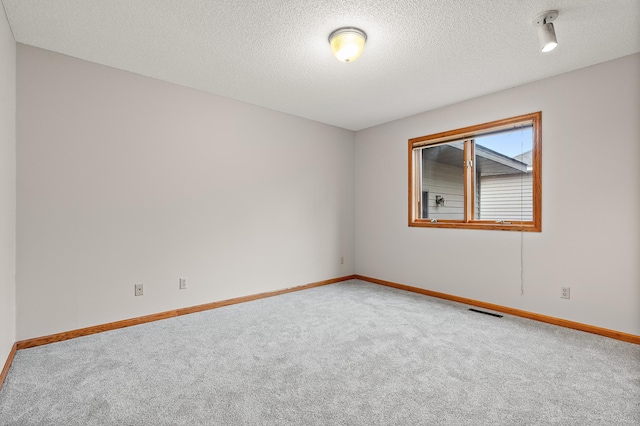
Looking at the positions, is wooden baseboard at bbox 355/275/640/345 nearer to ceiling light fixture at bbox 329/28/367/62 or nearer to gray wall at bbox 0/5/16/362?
ceiling light fixture at bbox 329/28/367/62

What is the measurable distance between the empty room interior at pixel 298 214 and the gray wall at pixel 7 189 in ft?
0.12

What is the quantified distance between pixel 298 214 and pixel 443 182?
6.63ft

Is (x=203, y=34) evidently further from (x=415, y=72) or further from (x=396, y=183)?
(x=396, y=183)

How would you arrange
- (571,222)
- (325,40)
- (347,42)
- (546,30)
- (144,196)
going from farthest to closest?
(144,196), (571,222), (325,40), (347,42), (546,30)

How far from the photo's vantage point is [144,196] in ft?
10.3

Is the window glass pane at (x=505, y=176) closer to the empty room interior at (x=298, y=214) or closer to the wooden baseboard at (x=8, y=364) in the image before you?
the empty room interior at (x=298, y=214)

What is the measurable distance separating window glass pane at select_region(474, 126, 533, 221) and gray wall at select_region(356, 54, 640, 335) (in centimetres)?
19

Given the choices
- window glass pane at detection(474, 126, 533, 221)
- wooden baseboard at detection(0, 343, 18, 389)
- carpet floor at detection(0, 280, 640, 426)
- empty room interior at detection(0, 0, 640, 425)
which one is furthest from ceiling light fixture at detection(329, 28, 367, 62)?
wooden baseboard at detection(0, 343, 18, 389)

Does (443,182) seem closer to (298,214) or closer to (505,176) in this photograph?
(505,176)

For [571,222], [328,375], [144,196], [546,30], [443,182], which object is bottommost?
[328,375]

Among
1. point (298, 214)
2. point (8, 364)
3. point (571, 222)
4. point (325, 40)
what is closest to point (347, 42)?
point (325, 40)

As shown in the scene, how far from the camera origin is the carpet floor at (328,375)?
1.68 meters

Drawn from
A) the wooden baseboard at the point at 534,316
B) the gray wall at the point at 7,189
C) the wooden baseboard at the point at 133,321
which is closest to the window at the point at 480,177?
the wooden baseboard at the point at 534,316

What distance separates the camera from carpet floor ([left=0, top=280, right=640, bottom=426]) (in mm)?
1682
